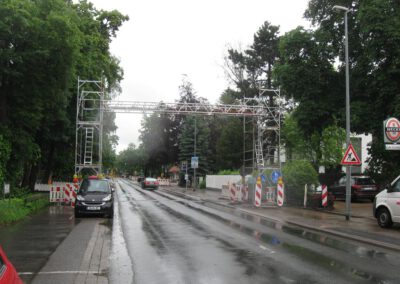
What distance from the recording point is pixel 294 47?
25578 mm

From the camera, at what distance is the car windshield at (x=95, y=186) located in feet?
65.3

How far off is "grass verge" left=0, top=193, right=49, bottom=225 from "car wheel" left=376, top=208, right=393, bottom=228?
12568 millimetres

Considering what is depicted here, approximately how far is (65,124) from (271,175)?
43.9 feet

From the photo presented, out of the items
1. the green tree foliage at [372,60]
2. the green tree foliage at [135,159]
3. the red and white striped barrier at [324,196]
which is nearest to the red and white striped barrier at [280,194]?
the red and white striped barrier at [324,196]

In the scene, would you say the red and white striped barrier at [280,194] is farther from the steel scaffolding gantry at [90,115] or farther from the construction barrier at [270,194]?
the steel scaffolding gantry at [90,115]

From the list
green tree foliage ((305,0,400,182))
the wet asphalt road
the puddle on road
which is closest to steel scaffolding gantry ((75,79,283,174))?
green tree foliage ((305,0,400,182))

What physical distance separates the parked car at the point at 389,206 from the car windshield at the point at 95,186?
430 inches

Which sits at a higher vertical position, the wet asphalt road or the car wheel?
the car wheel

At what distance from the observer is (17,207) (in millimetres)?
17500

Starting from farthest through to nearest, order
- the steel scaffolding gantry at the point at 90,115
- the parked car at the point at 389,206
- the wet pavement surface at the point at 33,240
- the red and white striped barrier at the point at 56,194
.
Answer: the steel scaffolding gantry at the point at 90,115 → the red and white striped barrier at the point at 56,194 → the parked car at the point at 389,206 → the wet pavement surface at the point at 33,240

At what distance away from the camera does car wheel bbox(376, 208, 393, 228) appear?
15281 mm

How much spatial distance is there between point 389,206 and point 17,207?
44.2 ft

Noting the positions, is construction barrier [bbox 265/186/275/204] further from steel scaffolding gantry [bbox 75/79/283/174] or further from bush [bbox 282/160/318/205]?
steel scaffolding gantry [bbox 75/79/283/174]

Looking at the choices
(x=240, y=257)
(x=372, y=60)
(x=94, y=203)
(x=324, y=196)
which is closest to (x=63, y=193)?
(x=94, y=203)
